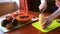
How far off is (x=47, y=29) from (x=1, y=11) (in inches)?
29.7

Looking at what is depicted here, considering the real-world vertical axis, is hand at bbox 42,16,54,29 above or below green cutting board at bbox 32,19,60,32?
above

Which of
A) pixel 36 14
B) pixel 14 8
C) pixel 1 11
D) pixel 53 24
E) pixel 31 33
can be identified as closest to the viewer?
pixel 31 33

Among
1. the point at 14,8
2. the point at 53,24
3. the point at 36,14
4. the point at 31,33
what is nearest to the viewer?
the point at 31,33

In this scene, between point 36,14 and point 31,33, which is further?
point 36,14

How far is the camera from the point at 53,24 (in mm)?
1191

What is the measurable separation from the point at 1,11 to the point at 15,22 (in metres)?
0.58

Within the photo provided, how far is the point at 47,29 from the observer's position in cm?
112

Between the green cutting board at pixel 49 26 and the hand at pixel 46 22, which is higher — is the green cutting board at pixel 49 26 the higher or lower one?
the lower one

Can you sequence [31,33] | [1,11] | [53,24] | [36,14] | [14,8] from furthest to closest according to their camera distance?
[14,8] < [1,11] < [36,14] < [53,24] < [31,33]

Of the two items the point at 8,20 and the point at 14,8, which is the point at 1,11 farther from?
the point at 8,20

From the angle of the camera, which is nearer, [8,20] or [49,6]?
[8,20]

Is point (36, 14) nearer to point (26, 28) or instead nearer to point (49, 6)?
point (26, 28)

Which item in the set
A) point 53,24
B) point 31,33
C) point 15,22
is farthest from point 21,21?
point 53,24

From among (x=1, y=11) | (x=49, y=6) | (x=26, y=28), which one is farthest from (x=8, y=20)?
(x=49, y=6)
